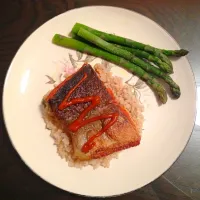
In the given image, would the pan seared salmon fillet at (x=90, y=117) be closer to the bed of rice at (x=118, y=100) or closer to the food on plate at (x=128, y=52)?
the bed of rice at (x=118, y=100)

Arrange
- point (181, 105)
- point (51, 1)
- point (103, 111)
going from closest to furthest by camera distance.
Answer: point (103, 111)
point (181, 105)
point (51, 1)

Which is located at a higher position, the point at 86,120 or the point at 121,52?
the point at 121,52

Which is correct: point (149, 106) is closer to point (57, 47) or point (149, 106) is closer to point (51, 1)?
point (57, 47)

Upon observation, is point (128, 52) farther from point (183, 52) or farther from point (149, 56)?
point (183, 52)

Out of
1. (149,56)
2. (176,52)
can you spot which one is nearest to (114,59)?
(149,56)

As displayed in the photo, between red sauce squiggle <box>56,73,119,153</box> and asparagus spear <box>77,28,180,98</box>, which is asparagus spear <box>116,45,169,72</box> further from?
red sauce squiggle <box>56,73,119,153</box>

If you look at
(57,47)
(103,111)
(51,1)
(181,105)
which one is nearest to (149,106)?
(181,105)
